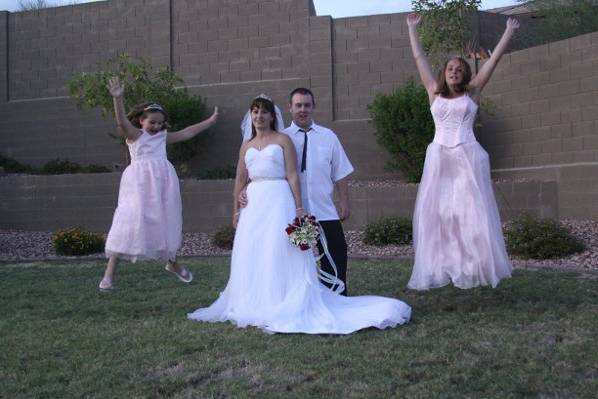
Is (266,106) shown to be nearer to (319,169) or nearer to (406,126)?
(319,169)

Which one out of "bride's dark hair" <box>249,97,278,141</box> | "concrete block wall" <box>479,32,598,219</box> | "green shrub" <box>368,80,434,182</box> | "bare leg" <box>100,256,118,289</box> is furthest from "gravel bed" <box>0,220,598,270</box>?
"bride's dark hair" <box>249,97,278,141</box>

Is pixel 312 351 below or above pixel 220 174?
below

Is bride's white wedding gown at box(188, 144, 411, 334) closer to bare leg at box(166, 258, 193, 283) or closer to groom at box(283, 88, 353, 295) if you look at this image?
groom at box(283, 88, 353, 295)

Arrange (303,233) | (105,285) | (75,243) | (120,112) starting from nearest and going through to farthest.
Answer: (303,233)
(120,112)
(105,285)
(75,243)

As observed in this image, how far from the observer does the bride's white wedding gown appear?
5.77 metres

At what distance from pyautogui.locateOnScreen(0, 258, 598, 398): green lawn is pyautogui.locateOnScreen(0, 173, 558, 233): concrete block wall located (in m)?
4.90

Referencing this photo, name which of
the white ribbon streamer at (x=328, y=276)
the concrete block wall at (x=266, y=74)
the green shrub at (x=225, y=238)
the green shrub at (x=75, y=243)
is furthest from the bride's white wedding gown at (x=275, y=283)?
the concrete block wall at (x=266, y=74)

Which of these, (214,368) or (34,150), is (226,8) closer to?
(34,150)

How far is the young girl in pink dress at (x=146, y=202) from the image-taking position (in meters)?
8.04

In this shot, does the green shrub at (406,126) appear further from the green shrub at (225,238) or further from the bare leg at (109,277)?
the bare leg at (109,277)

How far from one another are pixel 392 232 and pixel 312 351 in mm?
6913

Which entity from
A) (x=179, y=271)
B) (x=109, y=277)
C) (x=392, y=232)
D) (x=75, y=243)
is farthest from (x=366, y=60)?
(x=109, y=277)

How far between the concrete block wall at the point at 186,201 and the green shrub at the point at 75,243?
2.21 m

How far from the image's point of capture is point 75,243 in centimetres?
1247
